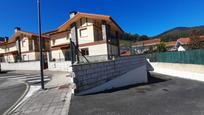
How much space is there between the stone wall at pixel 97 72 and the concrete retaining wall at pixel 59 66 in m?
10.9

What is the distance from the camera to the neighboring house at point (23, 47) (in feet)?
124

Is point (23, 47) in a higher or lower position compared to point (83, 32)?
lower

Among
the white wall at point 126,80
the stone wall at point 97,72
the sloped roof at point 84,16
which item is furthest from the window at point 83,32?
the stone wall at point 97,72

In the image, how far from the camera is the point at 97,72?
40.7 feet

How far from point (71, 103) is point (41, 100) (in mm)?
1713

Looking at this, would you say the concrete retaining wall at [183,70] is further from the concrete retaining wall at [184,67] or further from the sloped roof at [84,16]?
the sloped roof at [84,16]

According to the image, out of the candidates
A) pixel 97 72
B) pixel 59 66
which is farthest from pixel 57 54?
pixel 97 72

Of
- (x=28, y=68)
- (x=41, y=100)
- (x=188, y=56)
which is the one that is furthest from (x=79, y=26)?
(x=41, y=100)

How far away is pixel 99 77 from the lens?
12.5 meters

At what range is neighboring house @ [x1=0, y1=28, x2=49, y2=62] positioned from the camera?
37.8m

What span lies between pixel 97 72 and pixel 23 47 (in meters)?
31.4

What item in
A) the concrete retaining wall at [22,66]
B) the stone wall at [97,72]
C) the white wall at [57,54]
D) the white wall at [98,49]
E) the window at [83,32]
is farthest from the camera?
the concrete retaining wall at [22,66]

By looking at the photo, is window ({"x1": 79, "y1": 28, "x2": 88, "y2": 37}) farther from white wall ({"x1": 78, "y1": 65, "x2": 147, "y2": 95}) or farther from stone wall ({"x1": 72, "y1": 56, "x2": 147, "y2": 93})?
stone wall ({"x1": 72, "y1": 56, "x2": 147, "y2": 93})

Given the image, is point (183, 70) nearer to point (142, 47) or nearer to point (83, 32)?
point (83, 32)
